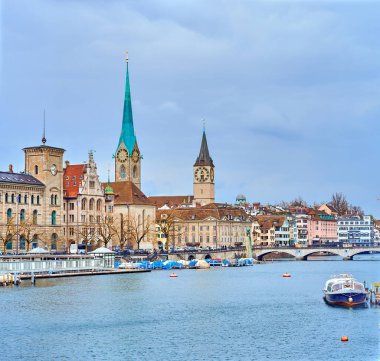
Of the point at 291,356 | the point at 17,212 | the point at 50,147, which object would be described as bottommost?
the point at 291,356

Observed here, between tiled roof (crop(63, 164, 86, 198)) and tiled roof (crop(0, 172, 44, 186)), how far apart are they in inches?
338

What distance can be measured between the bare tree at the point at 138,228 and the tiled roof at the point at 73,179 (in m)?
10.5

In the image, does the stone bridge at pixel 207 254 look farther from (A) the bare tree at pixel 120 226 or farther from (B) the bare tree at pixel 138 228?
(A) the bare tree at pixel 120 226

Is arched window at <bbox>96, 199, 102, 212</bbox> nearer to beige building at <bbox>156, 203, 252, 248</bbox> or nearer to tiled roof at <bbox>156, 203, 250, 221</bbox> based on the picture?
beige building at <bbox>156, 203, 252, 248</bbox>

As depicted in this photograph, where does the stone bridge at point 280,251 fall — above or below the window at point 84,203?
below

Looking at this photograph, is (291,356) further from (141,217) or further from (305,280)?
(141,217)

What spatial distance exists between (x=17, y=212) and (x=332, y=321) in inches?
2954

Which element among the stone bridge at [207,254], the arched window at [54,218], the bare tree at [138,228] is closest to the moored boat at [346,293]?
the stone bridge at [207,254]

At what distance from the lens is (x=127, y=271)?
11231cm

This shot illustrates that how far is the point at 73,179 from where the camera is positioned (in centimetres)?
14175

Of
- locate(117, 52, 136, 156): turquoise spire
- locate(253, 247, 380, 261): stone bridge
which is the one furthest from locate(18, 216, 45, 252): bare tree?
locate(117, 52, 136, 156): turquoise spire

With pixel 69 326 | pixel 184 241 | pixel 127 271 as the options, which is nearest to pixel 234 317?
pixel 69 326

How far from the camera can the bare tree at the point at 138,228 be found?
486 ft

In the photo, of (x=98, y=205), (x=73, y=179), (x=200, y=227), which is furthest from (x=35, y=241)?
(x=200, y=227)
